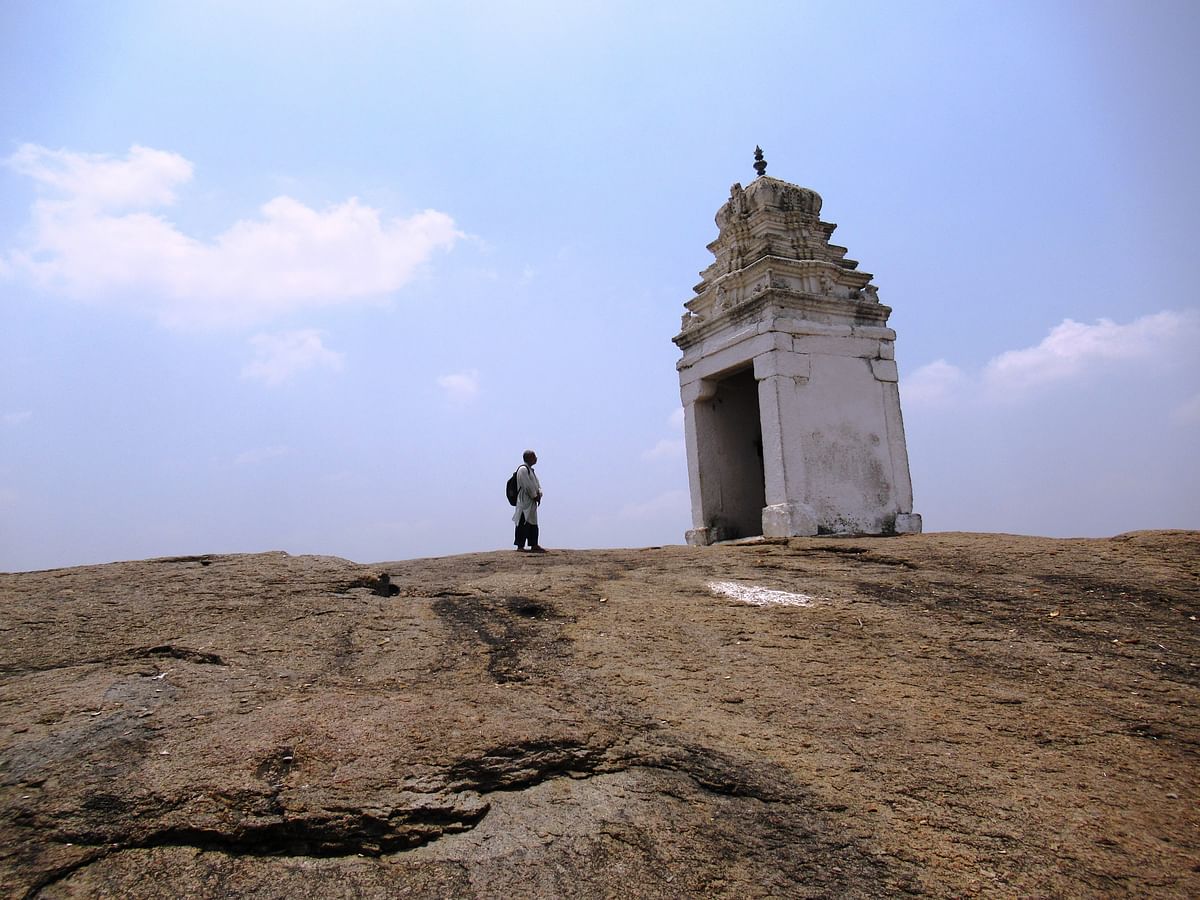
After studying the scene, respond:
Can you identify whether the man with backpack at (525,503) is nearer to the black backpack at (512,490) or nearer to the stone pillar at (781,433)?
the black backpack at (512,490)

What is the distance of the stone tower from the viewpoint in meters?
10.1

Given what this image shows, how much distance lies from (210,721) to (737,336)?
331 inches

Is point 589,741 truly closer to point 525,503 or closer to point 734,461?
point 525,503

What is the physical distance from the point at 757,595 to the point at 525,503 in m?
4.03

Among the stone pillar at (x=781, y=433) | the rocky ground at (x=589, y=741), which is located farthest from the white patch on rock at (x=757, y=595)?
the stone pillar at (x=781, y=433)

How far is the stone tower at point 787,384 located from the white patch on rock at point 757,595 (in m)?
3.92

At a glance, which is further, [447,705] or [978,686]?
[978,686]

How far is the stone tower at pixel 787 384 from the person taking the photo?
1014 cm

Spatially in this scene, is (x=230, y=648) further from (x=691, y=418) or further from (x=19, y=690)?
(x=691, y=418)

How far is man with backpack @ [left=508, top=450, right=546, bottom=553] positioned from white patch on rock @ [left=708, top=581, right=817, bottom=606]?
3.46m

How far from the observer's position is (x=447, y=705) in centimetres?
363

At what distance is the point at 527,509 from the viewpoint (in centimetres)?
914

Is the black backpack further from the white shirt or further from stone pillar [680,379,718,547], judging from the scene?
stone pillar [680,379,718,547]

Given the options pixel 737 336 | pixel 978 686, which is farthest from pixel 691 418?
pixel 978 686
